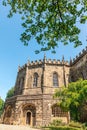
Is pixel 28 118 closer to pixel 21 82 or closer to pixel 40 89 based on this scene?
pixel 40 89

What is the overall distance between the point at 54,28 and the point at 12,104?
905 inches

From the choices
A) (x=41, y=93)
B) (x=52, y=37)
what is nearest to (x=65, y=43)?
(x=52, y=37)

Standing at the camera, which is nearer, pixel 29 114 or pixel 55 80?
pixel 29 114

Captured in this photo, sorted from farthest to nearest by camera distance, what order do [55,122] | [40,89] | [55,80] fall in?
[55,80]
[40,89]
[55,122]

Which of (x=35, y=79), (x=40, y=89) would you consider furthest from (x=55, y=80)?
(x=35, y=79)

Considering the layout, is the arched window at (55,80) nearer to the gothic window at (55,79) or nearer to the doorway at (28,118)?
the gothic window at (55,79)

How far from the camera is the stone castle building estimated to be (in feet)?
85.8

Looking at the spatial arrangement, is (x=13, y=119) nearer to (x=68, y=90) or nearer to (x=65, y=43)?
(x=68, y=90)

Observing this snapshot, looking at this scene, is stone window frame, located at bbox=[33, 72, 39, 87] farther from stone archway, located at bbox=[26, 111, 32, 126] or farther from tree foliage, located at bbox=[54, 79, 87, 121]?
tree foliage, located at bbox=[54, 79, 87, 121]

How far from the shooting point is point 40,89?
29.4 m

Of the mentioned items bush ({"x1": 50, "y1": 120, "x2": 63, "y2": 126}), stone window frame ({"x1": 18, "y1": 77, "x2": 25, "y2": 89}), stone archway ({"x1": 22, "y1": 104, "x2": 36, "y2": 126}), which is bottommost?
bush ({"x1": 50, "y1": 120, "x2": 63, "y2": 126})

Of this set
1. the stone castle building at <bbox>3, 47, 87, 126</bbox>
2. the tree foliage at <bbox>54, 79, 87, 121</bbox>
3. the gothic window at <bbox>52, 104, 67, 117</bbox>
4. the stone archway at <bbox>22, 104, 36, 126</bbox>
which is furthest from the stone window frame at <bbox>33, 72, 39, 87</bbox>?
the tree foliage at <bbox>54, 79, 87, 121</bbox>

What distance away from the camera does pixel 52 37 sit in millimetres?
9617

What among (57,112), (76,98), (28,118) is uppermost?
(76,98)
